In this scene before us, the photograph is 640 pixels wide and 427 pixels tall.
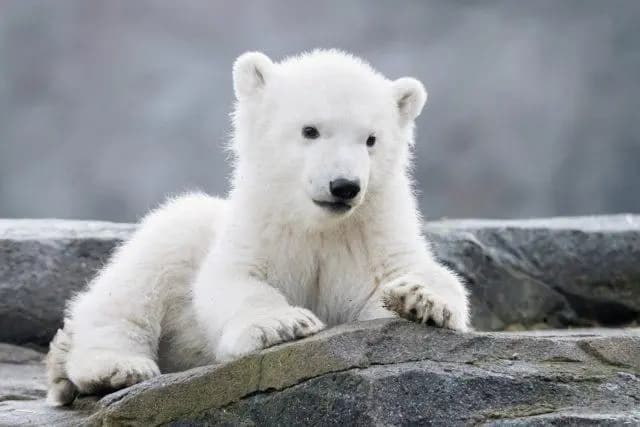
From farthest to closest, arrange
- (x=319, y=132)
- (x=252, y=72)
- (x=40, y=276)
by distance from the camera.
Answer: (x=40, y=276), (x=252, y=72), (x=319, y=132)

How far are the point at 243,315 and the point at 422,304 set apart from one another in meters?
0.69

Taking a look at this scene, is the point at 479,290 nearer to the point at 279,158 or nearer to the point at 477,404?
the point at 279,158

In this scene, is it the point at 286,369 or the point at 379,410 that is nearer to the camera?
the point at 379,410

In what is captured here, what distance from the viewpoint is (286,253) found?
4.44m

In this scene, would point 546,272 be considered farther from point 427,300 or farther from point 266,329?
point 266,329

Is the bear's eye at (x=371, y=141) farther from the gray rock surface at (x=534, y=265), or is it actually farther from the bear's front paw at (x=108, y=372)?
the gray rock surface at (x=534, y=265)

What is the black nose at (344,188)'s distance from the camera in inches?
160

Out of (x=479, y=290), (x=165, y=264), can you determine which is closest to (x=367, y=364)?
(x=165, y=264)

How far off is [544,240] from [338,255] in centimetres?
331

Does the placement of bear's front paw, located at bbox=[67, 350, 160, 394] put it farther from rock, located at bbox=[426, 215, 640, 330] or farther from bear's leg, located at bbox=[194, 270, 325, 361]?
rock, located at bbox=[426, 215, 640, 330]

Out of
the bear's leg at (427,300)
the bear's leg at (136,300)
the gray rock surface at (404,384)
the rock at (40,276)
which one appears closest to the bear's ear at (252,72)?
the bear's leg at (136,300)

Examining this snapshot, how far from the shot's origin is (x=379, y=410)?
3.29 m

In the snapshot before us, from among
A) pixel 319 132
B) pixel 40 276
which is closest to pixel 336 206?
pixel 319 132

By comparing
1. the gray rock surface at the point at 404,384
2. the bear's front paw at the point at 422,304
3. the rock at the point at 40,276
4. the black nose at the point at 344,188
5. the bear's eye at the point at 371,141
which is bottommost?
the rock at the point at 40,276
